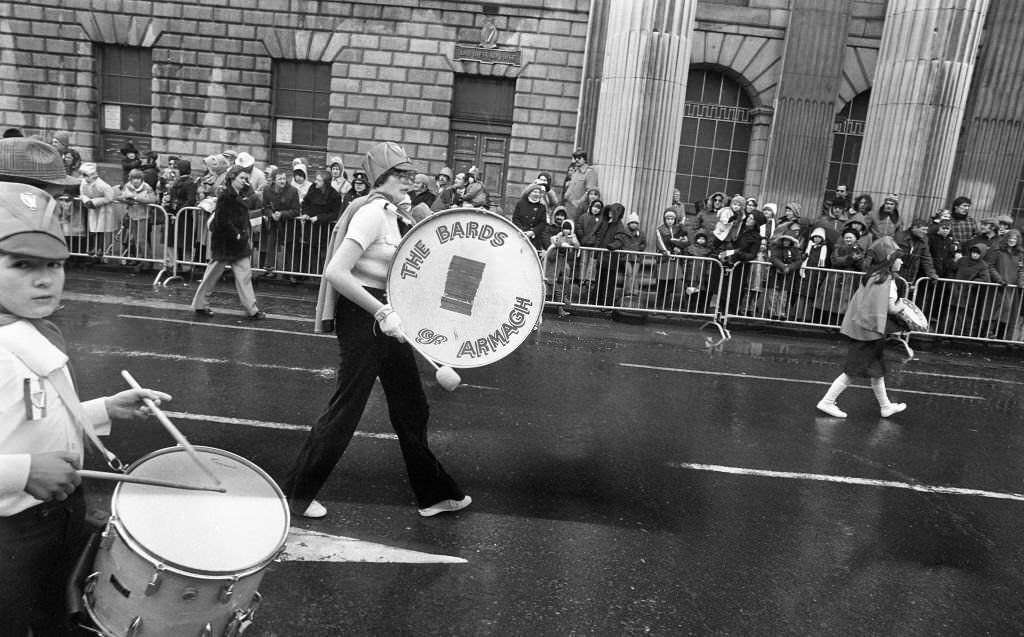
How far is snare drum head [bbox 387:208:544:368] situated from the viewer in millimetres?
3947

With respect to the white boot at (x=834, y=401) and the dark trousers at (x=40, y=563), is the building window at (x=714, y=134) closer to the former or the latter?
the white boot at (x=834, y=401)

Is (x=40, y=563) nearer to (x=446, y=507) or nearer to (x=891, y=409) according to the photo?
(x=446, y=507)

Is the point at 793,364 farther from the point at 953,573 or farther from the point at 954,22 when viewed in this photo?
the point at 954,22

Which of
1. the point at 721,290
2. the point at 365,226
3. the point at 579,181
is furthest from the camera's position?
the point at 579,181

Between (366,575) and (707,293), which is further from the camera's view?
(707,293)

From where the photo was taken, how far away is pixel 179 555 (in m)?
2.01

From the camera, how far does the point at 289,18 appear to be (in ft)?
65.2

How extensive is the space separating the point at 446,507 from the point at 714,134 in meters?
17.1

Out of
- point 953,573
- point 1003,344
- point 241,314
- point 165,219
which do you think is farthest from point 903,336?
point 165,219

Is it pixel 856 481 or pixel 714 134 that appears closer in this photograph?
pixel 856 481

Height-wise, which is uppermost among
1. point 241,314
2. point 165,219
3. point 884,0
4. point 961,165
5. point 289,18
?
point 884,0

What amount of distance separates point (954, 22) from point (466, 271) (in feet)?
49.1

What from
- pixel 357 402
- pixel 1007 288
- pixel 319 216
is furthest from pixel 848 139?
pixel 357 402

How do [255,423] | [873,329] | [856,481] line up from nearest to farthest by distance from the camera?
[856,481] → [255,423] → [873,329]
